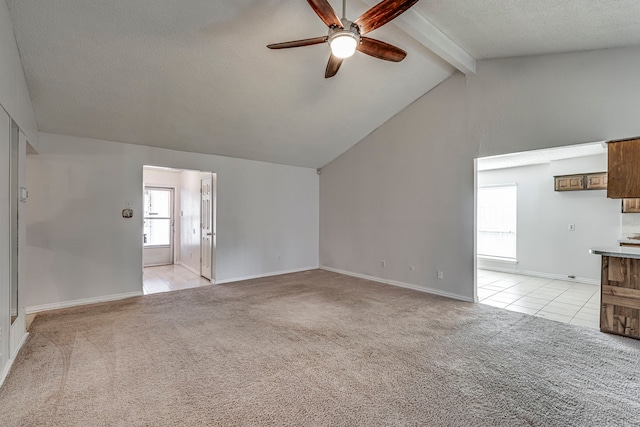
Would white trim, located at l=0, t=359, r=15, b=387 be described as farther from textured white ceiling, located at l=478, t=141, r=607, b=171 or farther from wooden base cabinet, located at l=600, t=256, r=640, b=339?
textured white ceiling, located at l=478, t=141, r=607, b=171

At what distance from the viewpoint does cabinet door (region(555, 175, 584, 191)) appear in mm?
5598

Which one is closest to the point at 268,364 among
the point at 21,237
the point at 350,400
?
the point at 350,400

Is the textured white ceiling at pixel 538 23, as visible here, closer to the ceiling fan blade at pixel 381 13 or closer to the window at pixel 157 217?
the ceiling fan blade at pixel 381 13

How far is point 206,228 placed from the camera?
605 cm

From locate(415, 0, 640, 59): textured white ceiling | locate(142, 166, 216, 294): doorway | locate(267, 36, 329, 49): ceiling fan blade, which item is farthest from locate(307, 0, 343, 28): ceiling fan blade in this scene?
locate(142, 166, 216, 294): doorway

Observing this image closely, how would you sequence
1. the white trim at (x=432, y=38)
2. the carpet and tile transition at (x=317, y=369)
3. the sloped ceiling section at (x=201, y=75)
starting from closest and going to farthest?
1. the carpet and tile transition at (x=317, y=369)
2. the sloped ceiling section at (x=201, y=75)
3. the white trim at (x=432, y=38)

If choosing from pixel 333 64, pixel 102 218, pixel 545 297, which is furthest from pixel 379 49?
pixel 545 297

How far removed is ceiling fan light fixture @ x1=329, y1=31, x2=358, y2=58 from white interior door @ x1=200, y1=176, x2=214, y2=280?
162 inches

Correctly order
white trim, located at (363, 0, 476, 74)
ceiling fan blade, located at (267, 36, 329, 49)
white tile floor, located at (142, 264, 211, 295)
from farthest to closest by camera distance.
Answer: white tile floor, located at (142, 264, 211, 295)
white trim, located at (363, 0, 476, 74)
ceiling fan blade, located at (267, 36, 329, 49)

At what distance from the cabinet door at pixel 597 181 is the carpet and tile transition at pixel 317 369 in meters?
3.40

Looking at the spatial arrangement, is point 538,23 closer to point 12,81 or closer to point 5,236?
point 12,81

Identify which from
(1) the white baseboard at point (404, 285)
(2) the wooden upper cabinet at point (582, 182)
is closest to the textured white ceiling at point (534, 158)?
(2) the wooden upper cabinet at point (582, 182)

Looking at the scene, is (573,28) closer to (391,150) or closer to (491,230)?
(391,150)

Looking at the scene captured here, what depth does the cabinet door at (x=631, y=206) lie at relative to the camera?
15.9ft
